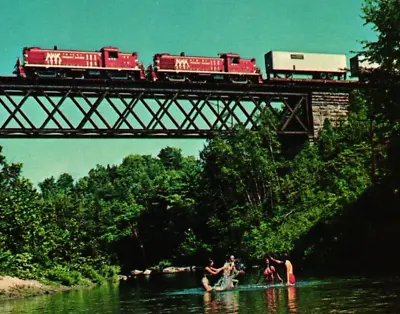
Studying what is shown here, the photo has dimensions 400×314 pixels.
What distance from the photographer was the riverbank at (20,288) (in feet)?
111

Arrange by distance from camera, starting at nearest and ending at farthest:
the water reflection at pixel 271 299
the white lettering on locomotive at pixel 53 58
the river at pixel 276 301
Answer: the river at pixel 276 301 → the water reflection at pixel 271 299 → the white lettering on locomotive at pixel 53 58

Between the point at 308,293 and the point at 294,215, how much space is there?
2211cm

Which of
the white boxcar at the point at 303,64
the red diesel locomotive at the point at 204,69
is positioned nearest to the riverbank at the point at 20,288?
the red diesel locomotive at the point at 204,69

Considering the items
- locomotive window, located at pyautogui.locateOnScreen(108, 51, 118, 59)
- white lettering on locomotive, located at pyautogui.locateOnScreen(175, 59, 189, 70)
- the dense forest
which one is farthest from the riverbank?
white lettering on locomotive, located at pyautogui.locateOnScreen(175, 59, 189, 70)

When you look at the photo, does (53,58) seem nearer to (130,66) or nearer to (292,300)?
(130,66)

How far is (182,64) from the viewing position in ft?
156

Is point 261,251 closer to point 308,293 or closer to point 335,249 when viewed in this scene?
point 335,249

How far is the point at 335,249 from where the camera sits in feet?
117

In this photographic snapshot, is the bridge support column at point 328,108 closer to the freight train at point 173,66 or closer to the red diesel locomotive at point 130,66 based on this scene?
the freight train at point 173,66

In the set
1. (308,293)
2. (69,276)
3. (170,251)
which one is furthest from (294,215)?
(170,251)

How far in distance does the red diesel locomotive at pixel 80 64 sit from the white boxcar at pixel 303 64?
36.6 ft

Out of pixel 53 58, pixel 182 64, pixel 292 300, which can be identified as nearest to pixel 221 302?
pixel 292 300

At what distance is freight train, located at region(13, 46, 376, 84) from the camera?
4344 centimetres

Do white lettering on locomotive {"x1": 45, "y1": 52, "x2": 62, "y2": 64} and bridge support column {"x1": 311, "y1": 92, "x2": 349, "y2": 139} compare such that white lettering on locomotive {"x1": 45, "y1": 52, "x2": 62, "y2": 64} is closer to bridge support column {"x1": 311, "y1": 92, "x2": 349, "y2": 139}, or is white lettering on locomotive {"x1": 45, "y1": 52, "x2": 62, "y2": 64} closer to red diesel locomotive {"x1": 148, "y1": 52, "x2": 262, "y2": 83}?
red diesel locomotive {"x1": 148, "y1": 52, "x2": 262, "y2": 83}
